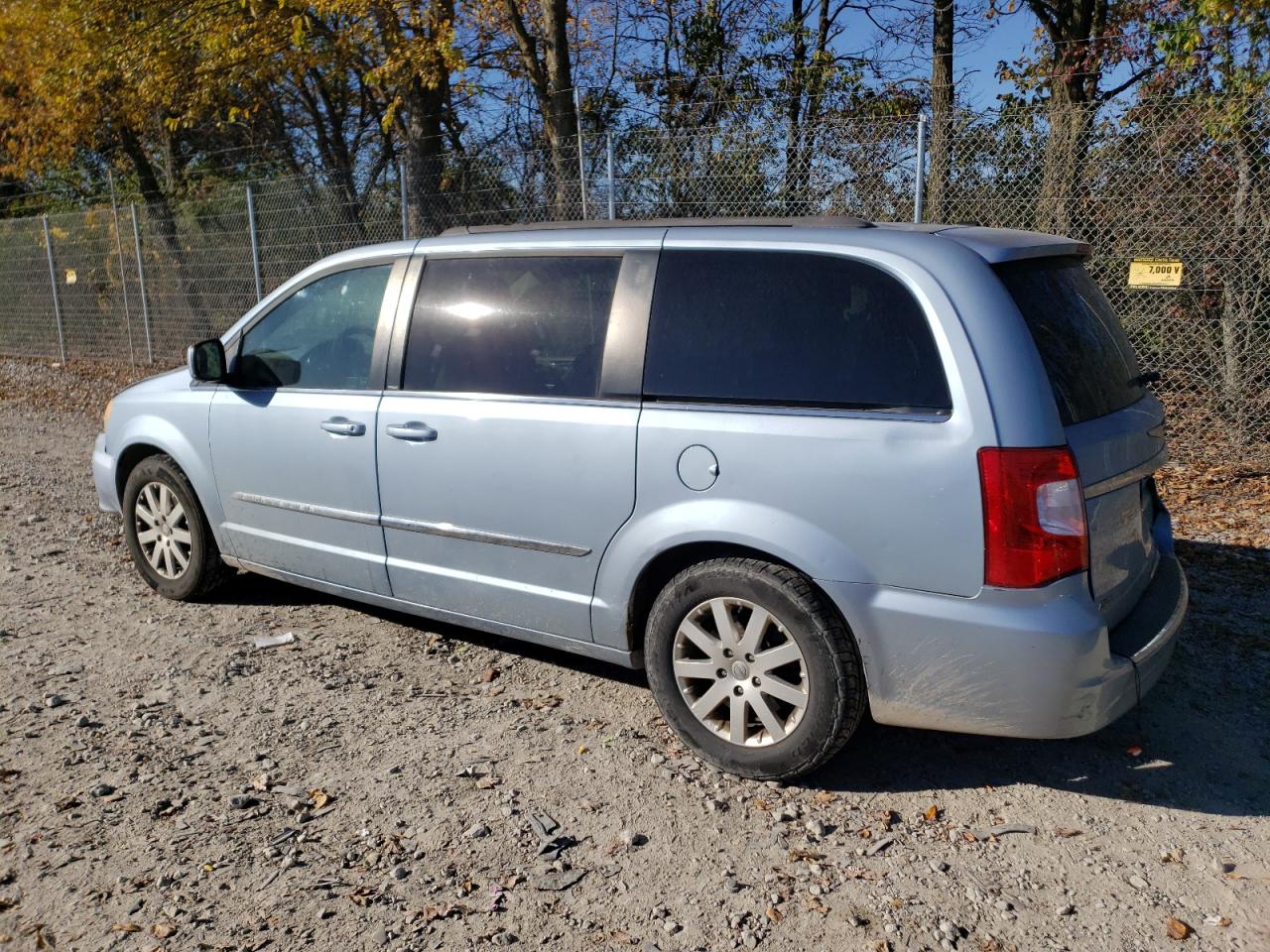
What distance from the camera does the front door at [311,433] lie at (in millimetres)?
4552

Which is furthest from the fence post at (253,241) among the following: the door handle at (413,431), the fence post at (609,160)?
the door handle at (413,431)

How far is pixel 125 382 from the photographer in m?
14.3

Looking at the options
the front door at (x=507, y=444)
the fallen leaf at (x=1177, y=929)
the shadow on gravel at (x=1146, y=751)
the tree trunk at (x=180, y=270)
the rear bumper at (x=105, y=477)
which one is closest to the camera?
the fallen leaf at (x=1177, y=929)

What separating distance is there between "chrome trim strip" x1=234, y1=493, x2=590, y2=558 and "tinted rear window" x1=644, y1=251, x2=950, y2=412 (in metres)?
0.70

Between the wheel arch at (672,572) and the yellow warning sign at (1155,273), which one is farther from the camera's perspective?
the yellow warning sign at (1155,273)

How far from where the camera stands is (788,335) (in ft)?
11.5

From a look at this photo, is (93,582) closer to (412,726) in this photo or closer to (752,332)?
(412,726)

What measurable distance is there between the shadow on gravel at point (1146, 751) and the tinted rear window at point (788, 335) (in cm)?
130

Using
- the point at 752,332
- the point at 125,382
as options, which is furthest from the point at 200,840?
the point at 125,382

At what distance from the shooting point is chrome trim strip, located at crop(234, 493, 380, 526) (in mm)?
4535

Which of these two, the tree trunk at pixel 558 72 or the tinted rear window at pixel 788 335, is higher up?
the tree trunk at pixel 558 72

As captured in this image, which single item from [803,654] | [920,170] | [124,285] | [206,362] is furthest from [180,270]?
[803,654]

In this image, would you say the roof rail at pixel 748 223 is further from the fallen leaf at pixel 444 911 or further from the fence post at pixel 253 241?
the fence post at pixel 253 241

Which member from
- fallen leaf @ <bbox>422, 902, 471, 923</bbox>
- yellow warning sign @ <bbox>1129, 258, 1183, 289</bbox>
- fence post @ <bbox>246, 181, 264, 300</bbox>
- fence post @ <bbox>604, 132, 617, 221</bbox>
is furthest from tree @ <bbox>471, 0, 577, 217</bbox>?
fallen leaf @ <bbox>422, 902, 471, 923</bbox>
